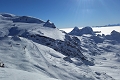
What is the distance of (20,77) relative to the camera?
10.3 meters

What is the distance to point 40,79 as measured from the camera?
10.7m

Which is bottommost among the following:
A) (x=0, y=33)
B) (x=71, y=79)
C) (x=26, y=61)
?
(x=71, y=79)

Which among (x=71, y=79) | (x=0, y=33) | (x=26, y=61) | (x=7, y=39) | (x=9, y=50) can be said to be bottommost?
(x=71, y=79)

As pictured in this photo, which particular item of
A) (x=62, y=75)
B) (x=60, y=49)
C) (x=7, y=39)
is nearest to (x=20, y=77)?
(x=62, y=75)

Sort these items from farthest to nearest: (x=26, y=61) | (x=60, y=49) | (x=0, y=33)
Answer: (x=0, y=33) → (x=60, y=49) → (x=26, y=61)

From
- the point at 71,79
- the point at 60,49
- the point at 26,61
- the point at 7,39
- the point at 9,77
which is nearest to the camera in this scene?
the point at 9,77

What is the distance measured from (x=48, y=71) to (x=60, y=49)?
22.7m

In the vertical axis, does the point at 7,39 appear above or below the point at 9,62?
above

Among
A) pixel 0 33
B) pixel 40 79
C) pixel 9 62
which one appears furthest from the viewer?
pixel 0 33

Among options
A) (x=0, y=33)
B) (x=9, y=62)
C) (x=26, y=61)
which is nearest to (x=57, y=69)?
(x=26, y=61)

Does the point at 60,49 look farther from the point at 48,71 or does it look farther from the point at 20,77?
the point at 20,77

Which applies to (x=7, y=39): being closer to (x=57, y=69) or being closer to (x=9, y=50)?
(x=9, y=50)

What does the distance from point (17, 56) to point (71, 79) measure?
11394 mm

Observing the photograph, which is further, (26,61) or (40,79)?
(26,61)
